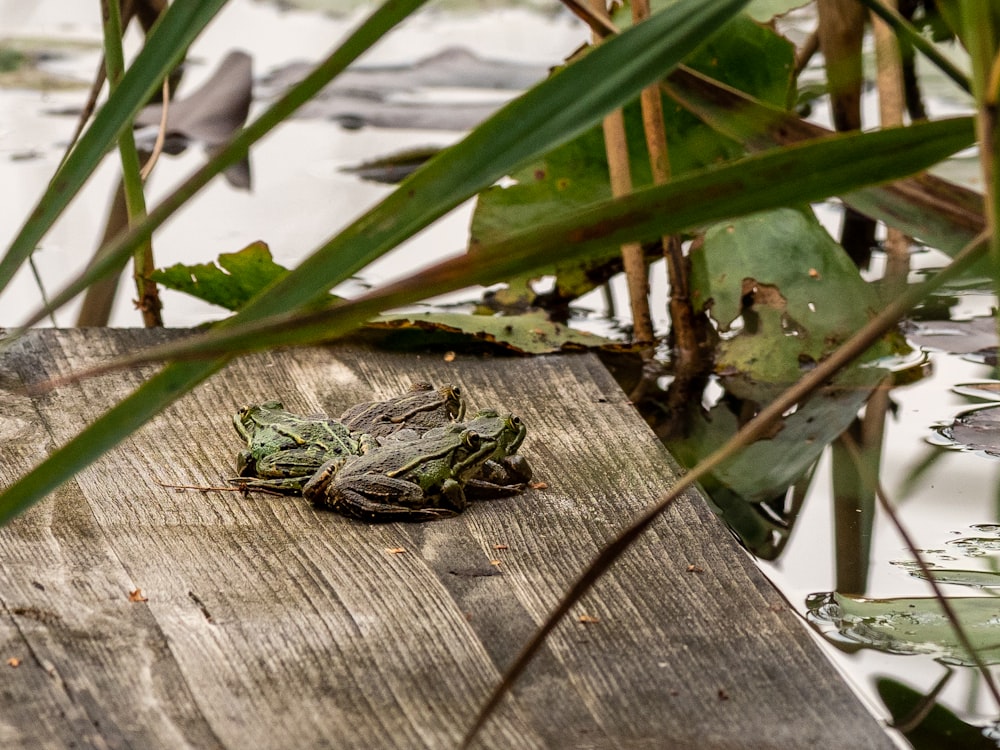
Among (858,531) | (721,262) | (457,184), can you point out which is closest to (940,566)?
(858,531)

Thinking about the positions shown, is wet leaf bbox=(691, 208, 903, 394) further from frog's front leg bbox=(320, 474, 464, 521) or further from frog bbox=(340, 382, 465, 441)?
frog's front leg bbox=(320, 474, 464, 521)

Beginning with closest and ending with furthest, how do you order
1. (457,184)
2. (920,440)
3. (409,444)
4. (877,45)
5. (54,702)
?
(457,184), (54,702), (409,444), (920,440), (877,45)

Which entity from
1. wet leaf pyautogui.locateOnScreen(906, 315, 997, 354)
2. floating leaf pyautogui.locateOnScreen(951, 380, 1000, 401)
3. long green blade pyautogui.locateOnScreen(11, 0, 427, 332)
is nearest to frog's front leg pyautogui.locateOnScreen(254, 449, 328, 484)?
long green blade pyautogui.locateOnScreen(11, 0, 427, 332)

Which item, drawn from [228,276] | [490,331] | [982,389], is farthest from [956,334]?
[228,276]

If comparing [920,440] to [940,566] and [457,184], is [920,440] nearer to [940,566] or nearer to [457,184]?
[940,566]

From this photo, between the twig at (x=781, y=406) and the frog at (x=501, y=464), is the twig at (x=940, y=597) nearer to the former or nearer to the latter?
the twig at (x=781, y=406)

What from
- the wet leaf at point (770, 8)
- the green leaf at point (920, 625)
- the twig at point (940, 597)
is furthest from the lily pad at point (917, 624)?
the wet leaf at point (770, 8)

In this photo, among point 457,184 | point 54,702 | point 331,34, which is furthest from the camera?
point 331,34
